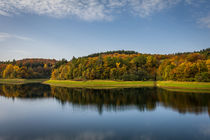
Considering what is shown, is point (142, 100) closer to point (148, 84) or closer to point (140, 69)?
point (148, 84)

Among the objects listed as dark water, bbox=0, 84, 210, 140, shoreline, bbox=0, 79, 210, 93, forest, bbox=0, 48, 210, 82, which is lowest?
dark water, bbox=0, 84, 210, 140

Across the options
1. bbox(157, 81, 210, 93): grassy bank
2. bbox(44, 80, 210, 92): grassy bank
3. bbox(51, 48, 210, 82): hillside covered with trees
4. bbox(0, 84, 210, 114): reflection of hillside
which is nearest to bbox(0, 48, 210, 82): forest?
bbox(51, 48, 210, 82): hillside covered with trees

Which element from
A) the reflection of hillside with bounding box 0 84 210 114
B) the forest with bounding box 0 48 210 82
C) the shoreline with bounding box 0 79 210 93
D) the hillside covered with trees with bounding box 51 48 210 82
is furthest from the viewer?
the forest with bounding box 0 48 210 82

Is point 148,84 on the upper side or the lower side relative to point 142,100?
upper

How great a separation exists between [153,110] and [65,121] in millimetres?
14547

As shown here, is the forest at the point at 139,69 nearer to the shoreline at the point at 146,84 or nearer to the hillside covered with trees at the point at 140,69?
the hillside covered with trees at the point at 140,69

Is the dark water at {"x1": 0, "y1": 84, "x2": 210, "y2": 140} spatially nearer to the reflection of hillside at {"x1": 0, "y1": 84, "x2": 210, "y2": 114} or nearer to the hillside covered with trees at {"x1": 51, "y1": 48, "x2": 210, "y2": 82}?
the reflection of hillside at {"x1": 0, "y1": 84, "x2": 210, "y2": 114}

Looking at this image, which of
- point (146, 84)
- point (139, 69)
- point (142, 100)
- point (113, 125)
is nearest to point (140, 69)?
point (139, 69)

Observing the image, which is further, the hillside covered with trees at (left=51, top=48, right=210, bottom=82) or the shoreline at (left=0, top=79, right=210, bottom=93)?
the hillside covered with trees at (left=51, top=48, right=210, bottom=82)

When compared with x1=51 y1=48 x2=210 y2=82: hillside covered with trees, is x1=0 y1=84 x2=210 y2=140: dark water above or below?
below

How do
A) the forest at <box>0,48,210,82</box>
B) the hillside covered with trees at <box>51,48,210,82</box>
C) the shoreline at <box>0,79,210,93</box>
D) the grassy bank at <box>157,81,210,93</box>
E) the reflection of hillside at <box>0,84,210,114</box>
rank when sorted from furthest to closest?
the forest at <box>0,48,210,82</box>
the hillside covered with trees at <box>51,48,210,82</box>
the shoreline at <box>0,79,210,93</box>
the grassy bank at <box>157,81,210,93</box>
the reflection of hillside at <box>0,84,210,114</box>

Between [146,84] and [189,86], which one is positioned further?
[146,84]

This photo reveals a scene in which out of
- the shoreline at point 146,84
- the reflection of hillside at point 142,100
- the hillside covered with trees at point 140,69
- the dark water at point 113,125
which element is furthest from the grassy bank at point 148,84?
the dark water at point 113,125

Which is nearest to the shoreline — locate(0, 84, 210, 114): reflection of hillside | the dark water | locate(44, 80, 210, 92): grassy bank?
locate(44, 80, 210, 92): grassy bank
